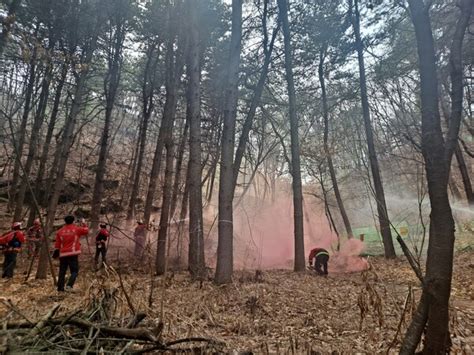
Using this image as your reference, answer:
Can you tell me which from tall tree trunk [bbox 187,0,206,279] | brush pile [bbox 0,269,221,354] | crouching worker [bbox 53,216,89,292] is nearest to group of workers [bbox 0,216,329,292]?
crouching worker [bbox 53,216,89,292]

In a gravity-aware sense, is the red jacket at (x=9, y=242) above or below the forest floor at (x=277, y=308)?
above

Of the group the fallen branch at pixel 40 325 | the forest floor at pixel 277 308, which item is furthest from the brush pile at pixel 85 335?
the forest floor at pixel 277 308

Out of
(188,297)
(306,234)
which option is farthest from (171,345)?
(306,234)

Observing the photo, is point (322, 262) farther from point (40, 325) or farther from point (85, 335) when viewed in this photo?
point (40, 325)

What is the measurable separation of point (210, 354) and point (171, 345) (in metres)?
0.48

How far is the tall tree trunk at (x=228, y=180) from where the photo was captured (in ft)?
28.7

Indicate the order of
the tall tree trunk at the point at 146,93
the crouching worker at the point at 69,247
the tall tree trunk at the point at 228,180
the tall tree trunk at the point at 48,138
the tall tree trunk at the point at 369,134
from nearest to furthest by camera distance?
the crouching worker at the point at 69,247
the tall tree trunk at the point at 228,180
the tall tree trunk at the point at 369,134
the tall tree trunk at the point at 48,138
the tall tree trunk at the point at 146,93

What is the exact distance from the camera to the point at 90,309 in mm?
4238

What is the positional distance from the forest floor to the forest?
54 mm

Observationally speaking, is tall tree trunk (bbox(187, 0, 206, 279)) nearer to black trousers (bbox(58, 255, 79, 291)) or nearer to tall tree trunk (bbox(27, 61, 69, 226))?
black trousers (bbox(58, 255, 79, 291))

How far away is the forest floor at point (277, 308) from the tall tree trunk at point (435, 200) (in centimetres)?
31

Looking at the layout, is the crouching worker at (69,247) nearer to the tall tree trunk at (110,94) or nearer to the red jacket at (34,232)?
the red jacket at (34,232)

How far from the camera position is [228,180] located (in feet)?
29.7

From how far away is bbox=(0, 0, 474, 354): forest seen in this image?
3574 mm
